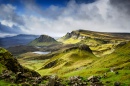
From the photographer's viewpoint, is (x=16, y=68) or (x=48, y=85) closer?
(x=48, y=85)

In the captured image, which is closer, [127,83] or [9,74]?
[127,83]

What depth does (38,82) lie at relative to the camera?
6456cm

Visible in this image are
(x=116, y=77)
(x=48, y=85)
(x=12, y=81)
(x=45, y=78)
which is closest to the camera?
(x=48, y=85)

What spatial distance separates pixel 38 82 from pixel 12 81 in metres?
7.38

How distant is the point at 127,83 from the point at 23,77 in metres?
30.3

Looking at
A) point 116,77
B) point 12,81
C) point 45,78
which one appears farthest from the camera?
point 45,78

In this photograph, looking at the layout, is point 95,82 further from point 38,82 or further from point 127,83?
point 38,82

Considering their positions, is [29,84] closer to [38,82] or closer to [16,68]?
[38,82]

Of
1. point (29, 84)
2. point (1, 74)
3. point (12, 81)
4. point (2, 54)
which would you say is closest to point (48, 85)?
point (29, 84)

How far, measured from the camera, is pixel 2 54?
7788 centimetres

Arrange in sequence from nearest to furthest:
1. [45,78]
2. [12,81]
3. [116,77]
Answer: [12,81] → [116,77] → [45,78]

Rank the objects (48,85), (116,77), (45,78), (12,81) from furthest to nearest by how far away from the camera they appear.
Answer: (45,78)
(116,77)
(12,81)
(48,85)

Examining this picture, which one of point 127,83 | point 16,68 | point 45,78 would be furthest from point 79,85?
point 16,68

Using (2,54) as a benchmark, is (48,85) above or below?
below
